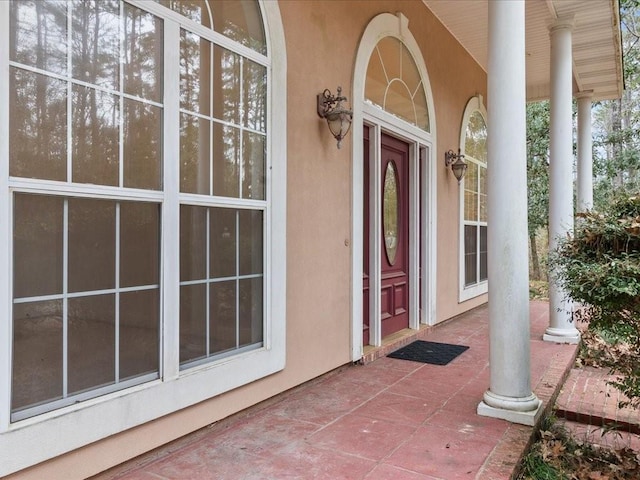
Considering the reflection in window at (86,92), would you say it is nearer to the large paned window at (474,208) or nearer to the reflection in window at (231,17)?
the reflection in window at (231,17)

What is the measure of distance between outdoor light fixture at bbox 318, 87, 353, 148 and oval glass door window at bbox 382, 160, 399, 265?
1.28 meters

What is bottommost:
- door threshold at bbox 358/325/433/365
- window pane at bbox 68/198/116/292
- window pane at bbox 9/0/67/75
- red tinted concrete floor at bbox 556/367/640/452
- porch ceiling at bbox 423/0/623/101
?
red tinted concrete floor at bbox 556/367/640/452

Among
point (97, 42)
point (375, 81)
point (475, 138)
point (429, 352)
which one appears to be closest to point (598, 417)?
point (429, 352)

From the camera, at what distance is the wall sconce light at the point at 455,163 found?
239 inches

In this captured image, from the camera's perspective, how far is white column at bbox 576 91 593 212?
23.6ft

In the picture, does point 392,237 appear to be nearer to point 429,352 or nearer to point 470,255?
point 429,352

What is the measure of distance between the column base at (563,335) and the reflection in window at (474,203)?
190 centimetres

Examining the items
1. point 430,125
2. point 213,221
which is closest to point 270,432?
point 213,221

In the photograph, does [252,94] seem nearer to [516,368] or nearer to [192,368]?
[192,368]

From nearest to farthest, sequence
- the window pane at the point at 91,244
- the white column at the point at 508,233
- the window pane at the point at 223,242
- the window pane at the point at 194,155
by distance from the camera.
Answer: the window pane at the point at 91,244 < the window pane at the point at 194,155 < the window pane at the point at 223,242 < the white column at the point at 508,233

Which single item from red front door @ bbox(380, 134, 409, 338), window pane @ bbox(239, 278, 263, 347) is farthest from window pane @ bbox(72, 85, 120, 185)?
Result: red front door @ bbox(380, 134, 409, 338)

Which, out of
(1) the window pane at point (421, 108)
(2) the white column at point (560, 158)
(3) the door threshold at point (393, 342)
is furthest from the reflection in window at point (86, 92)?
(2) the white column at point (560, 158)

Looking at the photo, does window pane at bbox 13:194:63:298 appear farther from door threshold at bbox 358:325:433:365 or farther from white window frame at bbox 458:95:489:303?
white window frame at bbox 458:95:489:303

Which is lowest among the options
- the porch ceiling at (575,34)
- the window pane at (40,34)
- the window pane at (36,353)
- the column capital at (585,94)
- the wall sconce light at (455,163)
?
the window pane at (36,353)
